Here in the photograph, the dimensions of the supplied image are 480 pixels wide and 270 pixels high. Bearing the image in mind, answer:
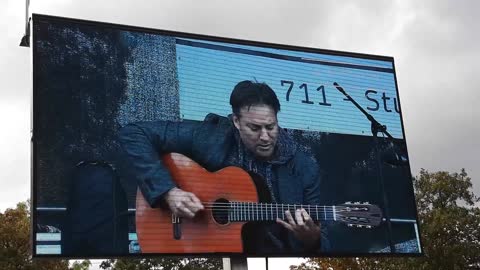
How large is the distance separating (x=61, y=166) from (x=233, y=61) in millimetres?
2722

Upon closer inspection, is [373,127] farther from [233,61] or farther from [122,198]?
[122,198]

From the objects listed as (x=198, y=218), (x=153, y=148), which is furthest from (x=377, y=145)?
(x=153, y=148)

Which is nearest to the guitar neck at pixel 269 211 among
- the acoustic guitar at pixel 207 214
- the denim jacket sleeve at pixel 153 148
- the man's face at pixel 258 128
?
the acoustic guitar at pixel 207 214

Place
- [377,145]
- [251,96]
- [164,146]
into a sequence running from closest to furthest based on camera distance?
1. [164,146]
2. [251,96]
3. [377,145]

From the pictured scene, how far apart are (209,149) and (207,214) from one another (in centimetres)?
83

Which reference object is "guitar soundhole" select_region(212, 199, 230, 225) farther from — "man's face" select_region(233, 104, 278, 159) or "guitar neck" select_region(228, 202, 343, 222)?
"man's face" select_region(233, 104, 278, 159)

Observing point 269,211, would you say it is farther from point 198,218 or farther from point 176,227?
point 176,227

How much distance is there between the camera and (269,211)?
851 cm

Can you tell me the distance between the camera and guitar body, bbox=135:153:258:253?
7.85m

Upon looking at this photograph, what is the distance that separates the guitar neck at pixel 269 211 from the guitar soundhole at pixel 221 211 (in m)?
0.04

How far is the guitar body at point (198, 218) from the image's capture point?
7.85 meters

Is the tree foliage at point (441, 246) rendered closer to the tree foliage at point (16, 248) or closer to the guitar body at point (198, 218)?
the tree foliage at point (16, 248)

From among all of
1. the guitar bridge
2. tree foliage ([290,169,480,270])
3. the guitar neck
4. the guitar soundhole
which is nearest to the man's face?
the guitar neck

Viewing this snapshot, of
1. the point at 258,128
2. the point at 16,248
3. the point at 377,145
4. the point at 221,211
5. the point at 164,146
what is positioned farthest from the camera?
the point at 16,248
